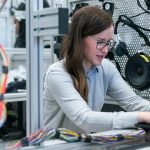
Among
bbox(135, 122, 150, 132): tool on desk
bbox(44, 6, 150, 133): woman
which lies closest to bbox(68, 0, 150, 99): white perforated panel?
bbox(44, 6, 150, 133): woman

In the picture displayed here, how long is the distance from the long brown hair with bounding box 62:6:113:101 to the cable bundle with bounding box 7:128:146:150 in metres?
0.39

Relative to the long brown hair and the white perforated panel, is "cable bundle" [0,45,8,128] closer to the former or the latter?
the long brown hair

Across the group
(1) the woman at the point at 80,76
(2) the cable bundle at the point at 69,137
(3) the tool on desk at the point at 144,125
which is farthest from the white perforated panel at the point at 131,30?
(2) the cable bundle at the point at 69,137

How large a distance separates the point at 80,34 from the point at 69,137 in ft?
1.59

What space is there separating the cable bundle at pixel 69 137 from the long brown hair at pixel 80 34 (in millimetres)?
393

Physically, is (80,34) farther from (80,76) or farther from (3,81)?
(3,81)

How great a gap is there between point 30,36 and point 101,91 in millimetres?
544

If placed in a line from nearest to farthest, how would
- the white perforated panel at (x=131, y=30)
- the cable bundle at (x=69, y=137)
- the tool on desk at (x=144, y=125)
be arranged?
the cable bundle at (x=69, y=137)
the tool on desk at (x=144, y=125)
the white perforated panel at (x=131, y=30)

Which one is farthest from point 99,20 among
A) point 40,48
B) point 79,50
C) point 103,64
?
point 40,48

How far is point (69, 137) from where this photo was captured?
2.22 ft

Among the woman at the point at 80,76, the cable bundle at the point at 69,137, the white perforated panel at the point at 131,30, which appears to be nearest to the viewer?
the cable bundle at the point at 69,137

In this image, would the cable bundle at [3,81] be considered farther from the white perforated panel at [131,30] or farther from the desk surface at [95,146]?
the white perforated panel at [131,30]

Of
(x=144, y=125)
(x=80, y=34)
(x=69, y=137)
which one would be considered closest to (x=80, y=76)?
(x=80, y=34)

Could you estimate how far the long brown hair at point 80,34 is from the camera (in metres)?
1.08
